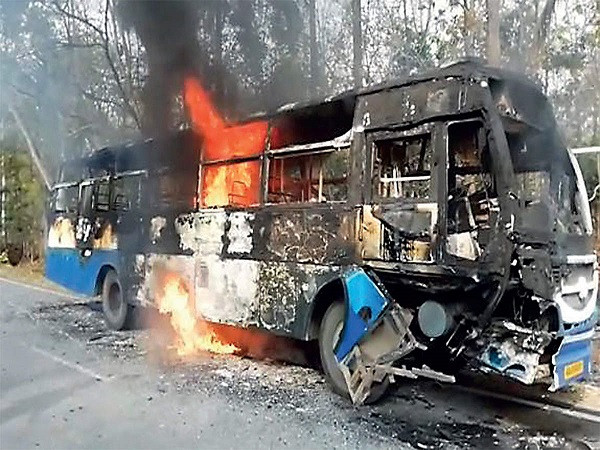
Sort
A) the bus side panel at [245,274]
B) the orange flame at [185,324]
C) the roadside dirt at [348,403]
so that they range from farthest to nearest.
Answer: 1. the orange flame at [185,324]
2. the bus side panel at [245,274]
3. the roadside dirt at [348,403]

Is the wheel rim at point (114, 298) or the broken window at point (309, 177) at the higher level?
the broken window at point (309, 177)

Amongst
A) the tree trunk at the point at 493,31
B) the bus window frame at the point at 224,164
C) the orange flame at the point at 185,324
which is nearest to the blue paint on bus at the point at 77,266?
the orange flame at the point at 185,324

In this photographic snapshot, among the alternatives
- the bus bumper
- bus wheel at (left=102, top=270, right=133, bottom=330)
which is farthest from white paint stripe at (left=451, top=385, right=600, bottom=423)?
bus wheel at (left=102, top=270, right=133, bottom=330)

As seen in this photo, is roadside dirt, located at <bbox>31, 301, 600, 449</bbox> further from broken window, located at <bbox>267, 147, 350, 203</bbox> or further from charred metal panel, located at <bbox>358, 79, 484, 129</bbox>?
charred metal panel, located at <bbox>358, 79, 484, 129</bbox>

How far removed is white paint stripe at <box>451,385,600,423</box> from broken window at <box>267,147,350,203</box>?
223 cm

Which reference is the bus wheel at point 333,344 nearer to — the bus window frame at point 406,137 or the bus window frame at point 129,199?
the bus window frame at point 406,137

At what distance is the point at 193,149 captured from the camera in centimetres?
830

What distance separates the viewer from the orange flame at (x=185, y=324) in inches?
317

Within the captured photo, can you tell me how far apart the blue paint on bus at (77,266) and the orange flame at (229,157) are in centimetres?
253

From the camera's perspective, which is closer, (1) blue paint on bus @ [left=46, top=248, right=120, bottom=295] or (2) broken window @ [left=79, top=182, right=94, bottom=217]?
(1) blue paint on bus @ [left=46, top=248, right=120, bottom=295]

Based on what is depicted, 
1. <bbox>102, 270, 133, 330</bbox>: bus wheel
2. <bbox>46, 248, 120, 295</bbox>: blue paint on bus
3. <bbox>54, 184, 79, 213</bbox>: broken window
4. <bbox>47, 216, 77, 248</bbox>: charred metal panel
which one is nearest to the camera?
<bbox>102, 270, 133, 330</bbox>: bus wheel

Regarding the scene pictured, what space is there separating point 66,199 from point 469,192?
8.36 meters

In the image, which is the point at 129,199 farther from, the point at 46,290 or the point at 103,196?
the point at 46,290

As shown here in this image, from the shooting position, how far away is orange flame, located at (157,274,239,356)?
26.4ft
